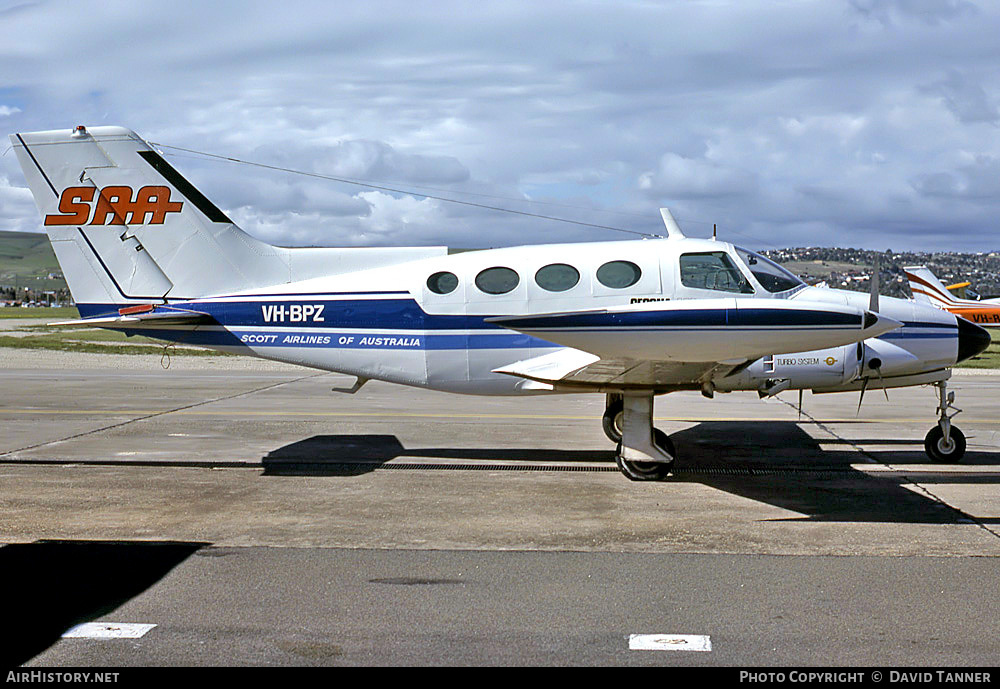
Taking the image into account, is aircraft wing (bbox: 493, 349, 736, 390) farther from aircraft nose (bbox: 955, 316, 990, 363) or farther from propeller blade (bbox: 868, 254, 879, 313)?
aircraft nose (bbox: 955, 316, 990, 363)

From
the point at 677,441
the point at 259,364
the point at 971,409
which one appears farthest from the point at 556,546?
the point at 259,364

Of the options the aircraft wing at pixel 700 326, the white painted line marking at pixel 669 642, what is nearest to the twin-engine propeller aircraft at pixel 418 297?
the aircraft wing at pixel 700 326

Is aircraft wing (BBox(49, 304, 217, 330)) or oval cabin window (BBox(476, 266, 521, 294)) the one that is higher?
oval cabin window (BBox(476, 266, 521, 294))

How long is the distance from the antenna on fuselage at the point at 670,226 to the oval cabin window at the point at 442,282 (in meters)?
2.59

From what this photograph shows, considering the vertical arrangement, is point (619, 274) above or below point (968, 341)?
above

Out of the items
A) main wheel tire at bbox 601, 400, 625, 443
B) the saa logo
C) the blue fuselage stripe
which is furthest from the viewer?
main wheel tire at bbox 601, 400, 625, 443

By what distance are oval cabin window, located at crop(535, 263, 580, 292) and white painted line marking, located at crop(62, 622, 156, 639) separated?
624 centimetres

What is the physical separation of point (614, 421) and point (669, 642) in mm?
7255

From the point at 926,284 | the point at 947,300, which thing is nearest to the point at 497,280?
the point at 947,300

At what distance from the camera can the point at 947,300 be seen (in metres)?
39.5

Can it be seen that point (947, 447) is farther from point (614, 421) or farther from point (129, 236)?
point (129, 236)

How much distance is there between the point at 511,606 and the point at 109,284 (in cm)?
777

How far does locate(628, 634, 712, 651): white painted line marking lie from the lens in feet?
17.0

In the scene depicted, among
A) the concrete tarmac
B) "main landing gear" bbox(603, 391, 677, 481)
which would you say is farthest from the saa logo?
"main landing gear" bbox(603, 391, 677, 481)
